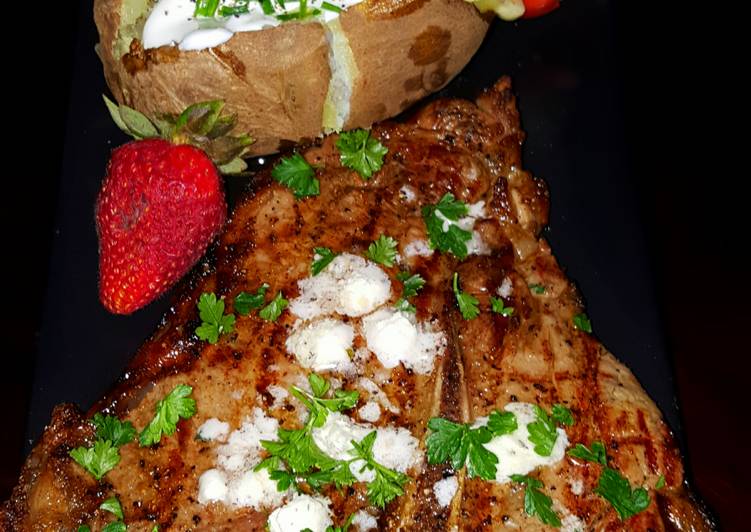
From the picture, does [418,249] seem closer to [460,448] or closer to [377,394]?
[377,394]

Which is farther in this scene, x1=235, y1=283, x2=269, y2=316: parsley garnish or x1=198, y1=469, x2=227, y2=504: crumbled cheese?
x1=235, y1=283, x2=269, y2=316: parsley garnish

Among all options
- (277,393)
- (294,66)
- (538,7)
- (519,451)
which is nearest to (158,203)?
(294,66)

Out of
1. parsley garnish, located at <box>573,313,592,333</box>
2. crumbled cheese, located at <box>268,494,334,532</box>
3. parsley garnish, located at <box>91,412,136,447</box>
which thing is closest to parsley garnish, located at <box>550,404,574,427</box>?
parsley garnish, located at <box>573,313,592,333</box>

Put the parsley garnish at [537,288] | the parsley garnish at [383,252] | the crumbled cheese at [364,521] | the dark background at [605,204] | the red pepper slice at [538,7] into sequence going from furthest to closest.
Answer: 1. the red pepper slice at [538,7]
2. the dark background at [605,204]
3. the parsley garnish at [537,288]
4. the parsley garnish at [383,252]
5. the crumbled cheese at [364,521]

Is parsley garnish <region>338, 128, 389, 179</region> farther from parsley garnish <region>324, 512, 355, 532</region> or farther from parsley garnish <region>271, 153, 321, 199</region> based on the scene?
parsley garnish <region>324, 512, 355, 532</region>

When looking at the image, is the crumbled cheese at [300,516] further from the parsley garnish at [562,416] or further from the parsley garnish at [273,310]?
the parsley garnish at [562,416]

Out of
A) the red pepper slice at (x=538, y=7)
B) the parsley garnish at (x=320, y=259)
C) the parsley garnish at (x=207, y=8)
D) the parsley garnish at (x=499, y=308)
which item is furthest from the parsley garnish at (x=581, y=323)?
the parsley garnish at (x=207, y=8)

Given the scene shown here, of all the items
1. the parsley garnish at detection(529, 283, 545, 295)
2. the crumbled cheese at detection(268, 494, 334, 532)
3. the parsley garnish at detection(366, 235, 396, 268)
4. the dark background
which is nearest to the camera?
the crumbled cheese at detection(268, 494, 334, 532)
